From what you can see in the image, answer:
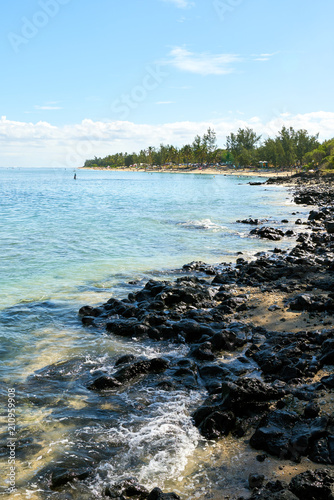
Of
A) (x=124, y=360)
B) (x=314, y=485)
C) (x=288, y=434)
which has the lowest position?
(x=124, y=360)

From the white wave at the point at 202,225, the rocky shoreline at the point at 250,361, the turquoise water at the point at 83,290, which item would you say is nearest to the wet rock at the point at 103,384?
the rocky shoreline at the point at 250,361

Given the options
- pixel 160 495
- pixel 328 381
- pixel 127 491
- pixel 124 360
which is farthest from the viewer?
pixel 124 360

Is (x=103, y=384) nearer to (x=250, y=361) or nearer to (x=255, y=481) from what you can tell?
(x=250, y=361)

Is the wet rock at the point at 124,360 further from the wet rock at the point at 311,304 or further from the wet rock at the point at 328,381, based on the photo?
the wet rock at the point at 311,304

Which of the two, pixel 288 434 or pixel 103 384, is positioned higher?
pixel 288 434

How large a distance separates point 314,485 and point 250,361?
4001 millimetres

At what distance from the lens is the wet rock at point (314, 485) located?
4.52 m

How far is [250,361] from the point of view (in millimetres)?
8555

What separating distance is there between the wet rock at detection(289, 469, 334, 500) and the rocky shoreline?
0.04 ft

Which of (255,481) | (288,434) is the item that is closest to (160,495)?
(255,481)

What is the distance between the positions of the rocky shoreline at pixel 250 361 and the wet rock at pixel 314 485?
0.01m

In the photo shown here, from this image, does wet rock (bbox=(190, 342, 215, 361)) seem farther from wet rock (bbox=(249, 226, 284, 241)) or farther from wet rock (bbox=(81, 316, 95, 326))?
wet rock (bbox=(249, 226, 284, 241))

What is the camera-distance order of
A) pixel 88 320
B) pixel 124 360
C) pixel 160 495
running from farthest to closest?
1. pixel 88 320
2. pixel 124 360
3. pixel 160 495

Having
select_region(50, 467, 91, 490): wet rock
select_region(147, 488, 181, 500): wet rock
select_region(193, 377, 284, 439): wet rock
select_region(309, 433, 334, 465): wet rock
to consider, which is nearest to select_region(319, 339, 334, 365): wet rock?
select_region(193, 377, 284, 439): wet rock
